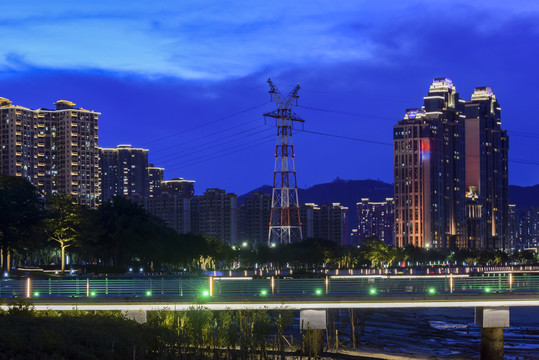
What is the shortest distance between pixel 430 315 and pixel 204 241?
7868 cm

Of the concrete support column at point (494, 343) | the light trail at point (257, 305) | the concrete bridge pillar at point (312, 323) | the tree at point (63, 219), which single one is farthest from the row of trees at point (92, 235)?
the concrete support column at point (494, 343)

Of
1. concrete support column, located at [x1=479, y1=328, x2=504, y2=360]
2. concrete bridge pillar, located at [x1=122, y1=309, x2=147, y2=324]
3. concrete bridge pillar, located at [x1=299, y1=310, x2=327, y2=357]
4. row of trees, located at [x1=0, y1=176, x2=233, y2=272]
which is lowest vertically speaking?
concrete support column, located at [x1=479, y1=328, x2=504, y2=360]

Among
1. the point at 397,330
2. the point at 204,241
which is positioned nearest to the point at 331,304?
the point at 397,330

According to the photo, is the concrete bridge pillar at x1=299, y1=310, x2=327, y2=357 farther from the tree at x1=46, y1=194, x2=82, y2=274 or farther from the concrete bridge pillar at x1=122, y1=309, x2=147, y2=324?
the tree at x1=46, y1=194, x2=82, y2=274

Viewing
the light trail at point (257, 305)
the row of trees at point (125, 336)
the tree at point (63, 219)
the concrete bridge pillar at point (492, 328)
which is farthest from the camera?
the tree at point (63, 219)

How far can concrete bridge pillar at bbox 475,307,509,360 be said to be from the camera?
45.8 meters

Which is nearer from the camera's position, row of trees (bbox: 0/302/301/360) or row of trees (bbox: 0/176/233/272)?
row of trees (bbox: 0/302/301/360)

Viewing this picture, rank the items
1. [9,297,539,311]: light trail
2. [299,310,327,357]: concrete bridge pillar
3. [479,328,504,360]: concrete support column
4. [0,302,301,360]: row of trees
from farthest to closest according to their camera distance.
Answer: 1. [479,328,504,360]: concrete support column
2. [299,310,327,357]: concrete bridge pillar
3. [9,297,539,311]: light trail
4. [0,302,301,360]: row of trees

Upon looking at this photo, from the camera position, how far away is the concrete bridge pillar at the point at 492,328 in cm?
4578

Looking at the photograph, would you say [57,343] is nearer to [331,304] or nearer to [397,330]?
Result: [331,304]

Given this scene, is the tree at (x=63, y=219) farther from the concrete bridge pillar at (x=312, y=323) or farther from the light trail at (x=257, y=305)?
the concrete bridge pillar at (x=312, y=323)

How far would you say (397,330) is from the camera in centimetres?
7475

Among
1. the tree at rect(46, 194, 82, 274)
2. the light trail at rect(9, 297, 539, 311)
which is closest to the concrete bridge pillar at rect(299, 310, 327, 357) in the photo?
the light trail at rect(9, 297, 539, 311)

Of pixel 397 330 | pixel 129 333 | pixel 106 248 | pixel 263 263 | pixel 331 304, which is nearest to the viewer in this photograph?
pixel 129 333
